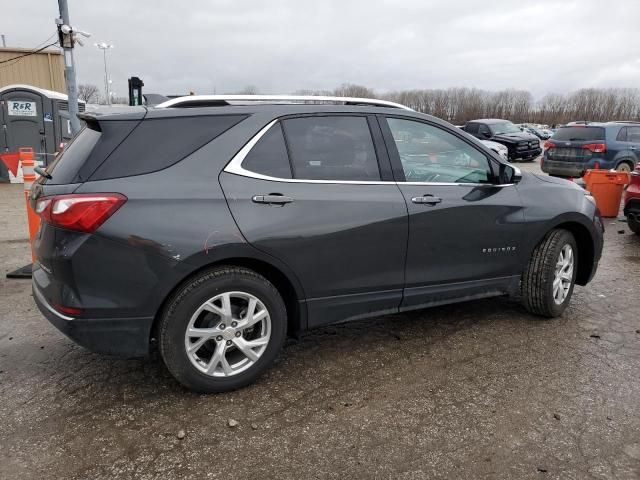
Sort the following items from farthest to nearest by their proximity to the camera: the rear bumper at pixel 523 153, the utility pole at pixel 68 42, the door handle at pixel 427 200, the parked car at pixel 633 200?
the rear bumper at pixel 523 153 < the utility pole at pixel 68 42 < the parked car at pixel 633 200 < the door handle at pixel 427 200

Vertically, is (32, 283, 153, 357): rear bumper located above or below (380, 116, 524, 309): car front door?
below

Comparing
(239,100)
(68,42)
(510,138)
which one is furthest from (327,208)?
(510,138)

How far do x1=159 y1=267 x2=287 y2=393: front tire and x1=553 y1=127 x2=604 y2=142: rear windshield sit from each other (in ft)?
40.8

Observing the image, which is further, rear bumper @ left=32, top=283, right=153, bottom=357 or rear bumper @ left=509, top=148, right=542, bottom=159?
rear bumper @ left=509, top=148, right=542, bottom=159

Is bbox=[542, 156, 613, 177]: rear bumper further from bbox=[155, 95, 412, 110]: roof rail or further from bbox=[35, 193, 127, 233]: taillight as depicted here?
bbox=[35, 193, 127, 233]: taillight

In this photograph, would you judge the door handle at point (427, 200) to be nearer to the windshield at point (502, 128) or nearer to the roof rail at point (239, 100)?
the roof rail at point (239, 100)

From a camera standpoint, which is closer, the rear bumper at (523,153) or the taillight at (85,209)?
the taillight at (85,209)

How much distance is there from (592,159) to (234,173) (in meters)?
12.3

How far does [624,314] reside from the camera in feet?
15.1

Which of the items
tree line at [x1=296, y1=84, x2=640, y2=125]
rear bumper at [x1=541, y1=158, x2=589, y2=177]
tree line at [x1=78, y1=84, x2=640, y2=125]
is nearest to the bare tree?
tree line at [x1=78, y1=84, x2=640, y2=125]

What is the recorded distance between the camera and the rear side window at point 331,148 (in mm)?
3309

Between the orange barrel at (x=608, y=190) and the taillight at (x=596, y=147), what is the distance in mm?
3364

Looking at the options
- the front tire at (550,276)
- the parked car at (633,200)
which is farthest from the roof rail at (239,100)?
the parked car at (633,200)

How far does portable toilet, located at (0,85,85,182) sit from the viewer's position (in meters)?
14.1
